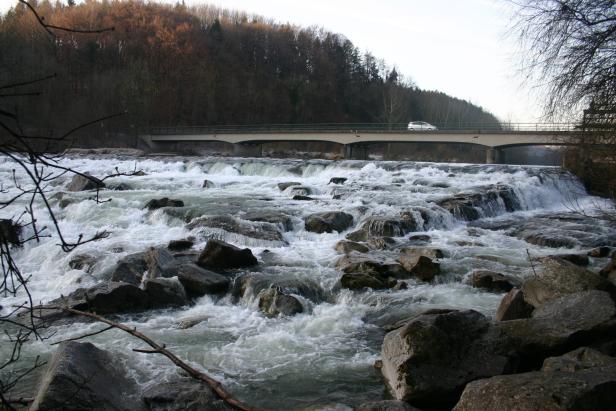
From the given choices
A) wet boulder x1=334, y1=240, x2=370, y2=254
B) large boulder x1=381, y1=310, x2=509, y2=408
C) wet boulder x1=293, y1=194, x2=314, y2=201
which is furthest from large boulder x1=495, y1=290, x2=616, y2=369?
wet boulder x1=293, y1=194, x2=314, y2=201

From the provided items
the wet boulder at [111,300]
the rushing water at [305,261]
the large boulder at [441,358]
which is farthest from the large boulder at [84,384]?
the wet boulder at [111,300]

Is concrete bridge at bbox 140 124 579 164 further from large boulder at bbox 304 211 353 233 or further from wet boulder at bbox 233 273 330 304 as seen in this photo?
wet boulder at bbox 233 273 330 304

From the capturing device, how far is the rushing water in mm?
6605

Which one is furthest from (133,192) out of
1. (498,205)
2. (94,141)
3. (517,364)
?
(94,141)

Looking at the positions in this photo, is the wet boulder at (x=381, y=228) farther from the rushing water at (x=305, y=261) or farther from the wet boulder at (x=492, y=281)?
the wet boulder at (x=492, y=281)

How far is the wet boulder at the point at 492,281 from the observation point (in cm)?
973

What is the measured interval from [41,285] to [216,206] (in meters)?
7.92

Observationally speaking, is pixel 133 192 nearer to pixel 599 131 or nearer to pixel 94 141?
pixel 599 131

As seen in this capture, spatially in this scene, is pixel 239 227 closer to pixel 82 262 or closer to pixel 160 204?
pixel 82 262

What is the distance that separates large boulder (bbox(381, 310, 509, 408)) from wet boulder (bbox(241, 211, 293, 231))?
30.4 ft

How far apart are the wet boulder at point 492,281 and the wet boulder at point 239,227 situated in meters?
5.48

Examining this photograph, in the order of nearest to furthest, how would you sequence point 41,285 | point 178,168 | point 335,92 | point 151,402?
1. point 151,402
2. point 41,285
3. point 178,168
4. point 335,92

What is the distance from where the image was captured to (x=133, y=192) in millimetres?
21062

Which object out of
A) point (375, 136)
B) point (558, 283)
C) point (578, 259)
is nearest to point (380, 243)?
point (578, 259)
